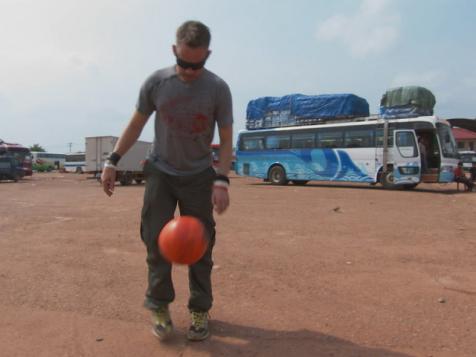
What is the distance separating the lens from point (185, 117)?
3.13 metres

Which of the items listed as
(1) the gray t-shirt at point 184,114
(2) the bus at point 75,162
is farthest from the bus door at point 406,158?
(2) the bus at point 75,162

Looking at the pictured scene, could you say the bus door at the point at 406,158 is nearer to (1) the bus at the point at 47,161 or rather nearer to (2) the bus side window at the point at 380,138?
(2) the bus side window at the point at 380,138

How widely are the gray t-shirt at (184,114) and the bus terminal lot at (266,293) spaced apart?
3.94 ft

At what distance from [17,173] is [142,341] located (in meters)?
29.0

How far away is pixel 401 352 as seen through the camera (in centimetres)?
295

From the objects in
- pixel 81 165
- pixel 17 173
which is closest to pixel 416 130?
pixel 17 173

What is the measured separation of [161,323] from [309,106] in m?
19.8

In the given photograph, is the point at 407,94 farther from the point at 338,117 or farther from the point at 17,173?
the point at 17,173

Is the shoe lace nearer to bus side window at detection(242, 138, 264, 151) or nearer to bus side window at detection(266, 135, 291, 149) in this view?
bus side window at detection(266, 135, 291, 149)

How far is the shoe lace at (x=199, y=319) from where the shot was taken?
317cm

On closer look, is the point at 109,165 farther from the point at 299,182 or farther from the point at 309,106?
the point at 299,182

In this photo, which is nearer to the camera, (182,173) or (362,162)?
(182,173)

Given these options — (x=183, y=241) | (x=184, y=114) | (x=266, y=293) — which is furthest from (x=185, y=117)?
(x=266, y=293)

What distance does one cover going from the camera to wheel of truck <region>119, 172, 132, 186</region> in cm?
2423
